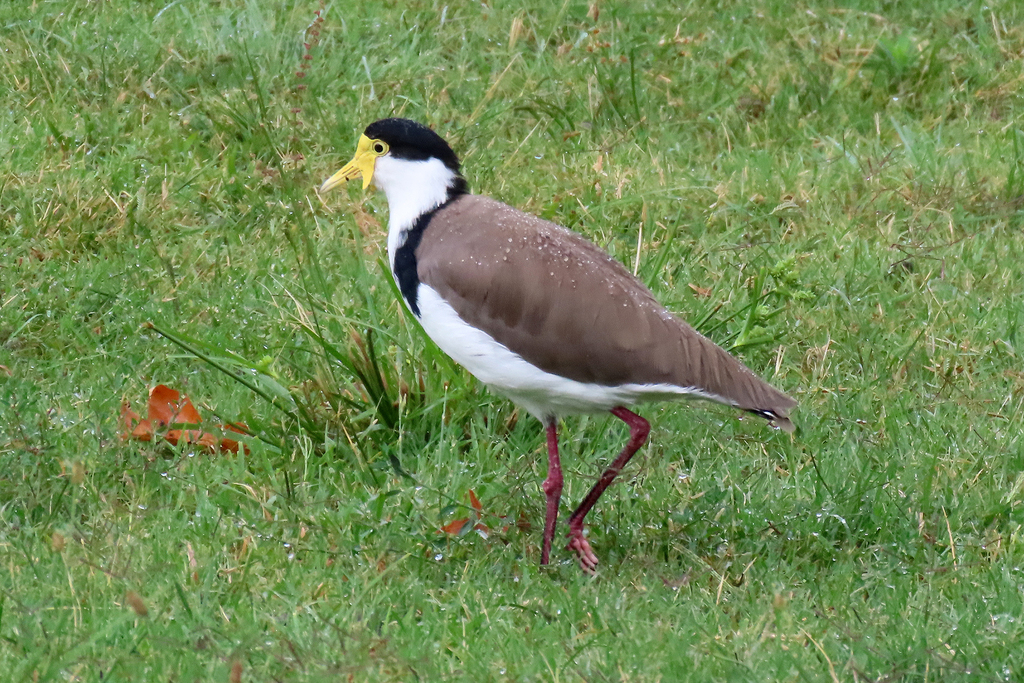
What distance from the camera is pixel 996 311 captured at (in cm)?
575

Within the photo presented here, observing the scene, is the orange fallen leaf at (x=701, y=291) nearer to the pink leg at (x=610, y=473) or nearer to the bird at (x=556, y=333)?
the bird at (x=556, y=333)

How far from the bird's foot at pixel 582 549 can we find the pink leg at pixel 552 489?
76 millimetres

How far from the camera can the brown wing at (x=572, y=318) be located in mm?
4227

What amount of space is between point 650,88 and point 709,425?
2860mm

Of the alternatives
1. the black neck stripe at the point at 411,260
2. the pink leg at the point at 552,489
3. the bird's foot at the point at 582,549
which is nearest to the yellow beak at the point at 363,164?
the black neck stripe at the point at 411,260

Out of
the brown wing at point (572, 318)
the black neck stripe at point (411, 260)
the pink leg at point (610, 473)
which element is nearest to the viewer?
the brown wing at point (572, 318)

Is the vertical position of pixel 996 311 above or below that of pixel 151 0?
above

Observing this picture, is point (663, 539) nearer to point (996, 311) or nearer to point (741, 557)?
point (741, 557)

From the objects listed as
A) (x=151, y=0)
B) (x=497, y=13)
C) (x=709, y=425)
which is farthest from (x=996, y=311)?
(x=151, y=0)

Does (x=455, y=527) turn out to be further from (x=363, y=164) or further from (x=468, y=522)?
(x=363, y=164)

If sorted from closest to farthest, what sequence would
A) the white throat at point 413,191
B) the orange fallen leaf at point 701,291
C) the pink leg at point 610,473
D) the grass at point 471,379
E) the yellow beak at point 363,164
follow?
the grass at point 471,379 → the pink leg at point 610,473 → the white throat at point 413,191 → the yellow beak at point 363,164 → the orange fallen leaf at point 701,291

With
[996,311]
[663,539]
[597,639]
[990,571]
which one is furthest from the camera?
[996,311]

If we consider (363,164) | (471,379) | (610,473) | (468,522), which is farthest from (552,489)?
(363,164)

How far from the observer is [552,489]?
4449mm
